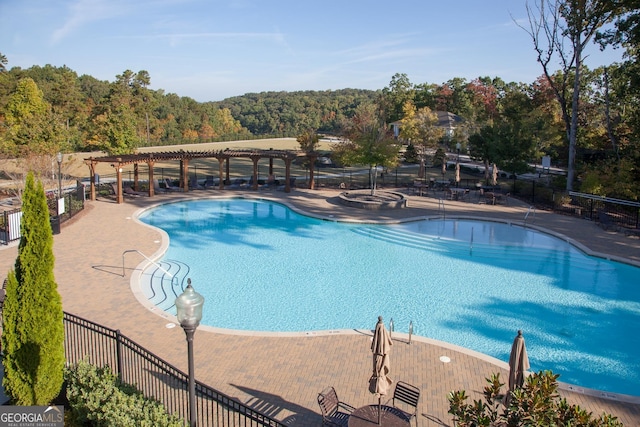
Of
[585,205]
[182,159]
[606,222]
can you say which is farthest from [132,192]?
[585,205]

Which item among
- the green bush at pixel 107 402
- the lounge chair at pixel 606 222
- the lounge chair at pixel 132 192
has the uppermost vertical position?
the lounge chair at pixel 132 192

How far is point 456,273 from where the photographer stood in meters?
17.5

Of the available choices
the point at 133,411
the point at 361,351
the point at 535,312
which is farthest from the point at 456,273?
the point at 133,411

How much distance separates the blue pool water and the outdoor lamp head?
7327mm

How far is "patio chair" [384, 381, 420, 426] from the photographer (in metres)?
8.02

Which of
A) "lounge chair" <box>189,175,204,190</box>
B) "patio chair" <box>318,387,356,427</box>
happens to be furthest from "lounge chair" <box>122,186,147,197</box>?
"patio chair" <box>318,387,356,427</box>

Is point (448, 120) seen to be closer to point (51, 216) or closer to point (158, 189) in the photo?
point (158, 189)

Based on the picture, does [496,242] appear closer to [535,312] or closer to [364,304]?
[535,312]

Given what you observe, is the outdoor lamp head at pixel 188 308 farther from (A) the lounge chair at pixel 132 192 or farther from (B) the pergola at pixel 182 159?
(A) the lounge chair at pixel 132 192

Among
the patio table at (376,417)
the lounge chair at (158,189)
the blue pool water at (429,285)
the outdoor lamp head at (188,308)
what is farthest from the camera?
the lounge chair at (158,189)

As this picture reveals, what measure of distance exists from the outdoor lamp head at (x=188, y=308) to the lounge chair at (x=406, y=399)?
3869 mm

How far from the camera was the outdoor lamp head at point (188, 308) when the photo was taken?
586 centimetres

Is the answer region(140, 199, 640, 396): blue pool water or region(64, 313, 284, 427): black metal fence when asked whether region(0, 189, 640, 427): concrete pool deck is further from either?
region(140, 199, 640, 396): blue pool water

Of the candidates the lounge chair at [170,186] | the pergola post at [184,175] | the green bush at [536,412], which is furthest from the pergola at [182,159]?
the green bush at [536,412]
